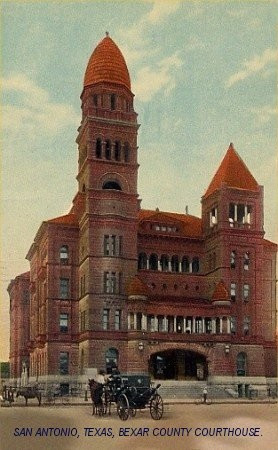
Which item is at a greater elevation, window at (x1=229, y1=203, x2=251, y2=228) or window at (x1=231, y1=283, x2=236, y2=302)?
window at (x1=229, y1=203, x2=251, y2=228)

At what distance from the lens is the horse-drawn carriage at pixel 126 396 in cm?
1322

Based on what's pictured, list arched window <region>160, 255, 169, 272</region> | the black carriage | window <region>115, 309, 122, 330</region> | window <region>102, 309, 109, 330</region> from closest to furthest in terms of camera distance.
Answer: the black carriage < window <region>102, 309, 109, 330</region> < window <region>115, 309, 122, 330</region> < arched window <region>160, 255, 169, 272</region>

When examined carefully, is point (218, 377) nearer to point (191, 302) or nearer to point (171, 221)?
point (191, 302)

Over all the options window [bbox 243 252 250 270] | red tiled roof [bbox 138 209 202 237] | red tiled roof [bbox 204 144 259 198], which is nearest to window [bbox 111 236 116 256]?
red tiled roof [bbox 138 209 202 237]

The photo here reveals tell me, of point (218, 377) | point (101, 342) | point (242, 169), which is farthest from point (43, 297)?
point (242, 169)

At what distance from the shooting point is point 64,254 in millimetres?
19812

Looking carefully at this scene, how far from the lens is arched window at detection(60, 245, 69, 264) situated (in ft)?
64.8

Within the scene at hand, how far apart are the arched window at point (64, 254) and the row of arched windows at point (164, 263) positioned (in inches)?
83.5

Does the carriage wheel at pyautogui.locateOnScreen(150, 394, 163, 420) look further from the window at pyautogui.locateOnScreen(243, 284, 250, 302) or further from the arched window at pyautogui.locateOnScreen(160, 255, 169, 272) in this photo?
the arched window at pyautogui.locateOnScreen(160, 255, 169, 272)

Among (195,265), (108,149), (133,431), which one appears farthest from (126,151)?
(133,431)

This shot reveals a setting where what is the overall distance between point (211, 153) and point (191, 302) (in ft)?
22.6

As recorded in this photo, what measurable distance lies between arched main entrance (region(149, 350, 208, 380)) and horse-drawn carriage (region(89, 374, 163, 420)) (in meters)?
5.70

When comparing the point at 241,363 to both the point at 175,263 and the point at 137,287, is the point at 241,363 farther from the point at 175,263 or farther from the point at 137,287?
the point at 175,263

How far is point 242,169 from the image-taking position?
15.7 metres
